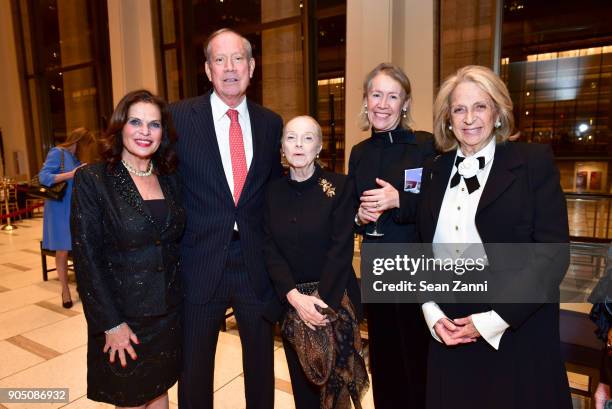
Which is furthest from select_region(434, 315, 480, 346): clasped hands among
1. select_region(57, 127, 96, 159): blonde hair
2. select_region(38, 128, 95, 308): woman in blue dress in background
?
select_region(57, 127, 96, 159): blonde hair

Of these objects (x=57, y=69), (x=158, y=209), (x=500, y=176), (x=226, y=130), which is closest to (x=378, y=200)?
(x=500, y=176)

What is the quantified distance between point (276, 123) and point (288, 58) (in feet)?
16.3

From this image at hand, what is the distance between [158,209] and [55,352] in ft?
8.25

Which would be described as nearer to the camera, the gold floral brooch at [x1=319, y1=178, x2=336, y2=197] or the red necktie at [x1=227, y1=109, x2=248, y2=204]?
the gold floral brooch at [x1=319, y1=178, x2=336, y2=197]

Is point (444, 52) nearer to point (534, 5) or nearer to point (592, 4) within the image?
point (534, 5)

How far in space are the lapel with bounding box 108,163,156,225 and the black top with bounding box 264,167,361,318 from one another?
1.72 feet

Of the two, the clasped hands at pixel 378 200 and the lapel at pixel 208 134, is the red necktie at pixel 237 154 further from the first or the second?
the clasped hands at pixel 378 200

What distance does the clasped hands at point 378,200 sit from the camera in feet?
5.65

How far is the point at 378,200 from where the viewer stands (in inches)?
67.7

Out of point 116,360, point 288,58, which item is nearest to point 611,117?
point 288,58

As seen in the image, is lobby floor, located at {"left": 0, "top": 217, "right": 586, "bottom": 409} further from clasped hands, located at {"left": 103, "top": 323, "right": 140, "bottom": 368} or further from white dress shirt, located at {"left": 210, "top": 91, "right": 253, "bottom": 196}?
white dress shirt, located at {"left": 210, "top": 91, "right": 253, "bottom": 196}

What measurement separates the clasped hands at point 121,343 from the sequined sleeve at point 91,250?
5cm

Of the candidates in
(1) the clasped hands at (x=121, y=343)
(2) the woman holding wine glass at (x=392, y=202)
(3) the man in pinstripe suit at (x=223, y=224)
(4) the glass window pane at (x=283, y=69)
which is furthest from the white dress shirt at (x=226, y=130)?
(4) the glass window pane at (x=283, y=69)

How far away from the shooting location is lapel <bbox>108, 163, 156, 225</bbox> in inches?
66.4
